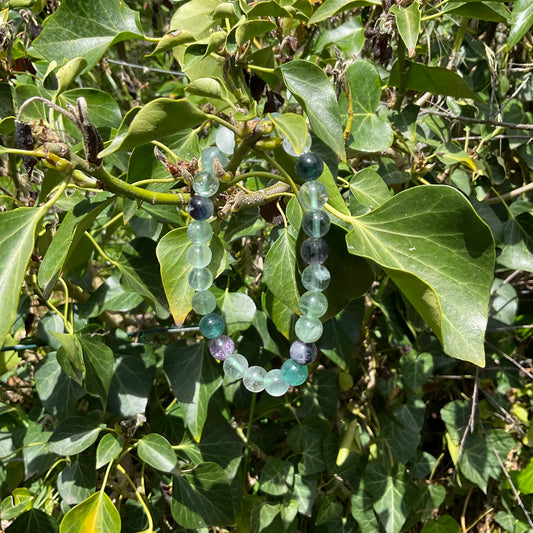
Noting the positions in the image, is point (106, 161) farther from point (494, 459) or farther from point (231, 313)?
point (494, 459)

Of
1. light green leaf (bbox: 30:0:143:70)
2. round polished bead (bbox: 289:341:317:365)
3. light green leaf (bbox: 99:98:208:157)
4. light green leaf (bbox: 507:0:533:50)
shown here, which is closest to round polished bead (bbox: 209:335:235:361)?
round polished bead (bbox: 289:341:317:365)

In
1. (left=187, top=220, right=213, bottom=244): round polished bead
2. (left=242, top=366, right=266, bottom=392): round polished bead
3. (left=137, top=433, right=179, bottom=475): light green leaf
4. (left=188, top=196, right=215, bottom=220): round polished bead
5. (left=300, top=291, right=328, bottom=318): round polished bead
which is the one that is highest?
(left=188, top=196, right=215, bottom=220): round polished bead

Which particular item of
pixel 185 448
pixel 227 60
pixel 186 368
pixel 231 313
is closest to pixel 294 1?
pixel 227 60

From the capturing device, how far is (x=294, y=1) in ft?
2.82

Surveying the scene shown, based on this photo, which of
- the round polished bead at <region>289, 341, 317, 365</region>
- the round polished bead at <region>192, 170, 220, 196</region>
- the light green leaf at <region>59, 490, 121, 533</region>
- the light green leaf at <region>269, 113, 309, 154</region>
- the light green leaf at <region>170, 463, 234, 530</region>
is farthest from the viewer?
the light green leaf at <region>170, 463, 234, 530</region>

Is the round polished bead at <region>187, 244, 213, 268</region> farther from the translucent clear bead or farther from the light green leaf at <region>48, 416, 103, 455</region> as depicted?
the light green leaf at <region>48, 416, 103, 455</region>

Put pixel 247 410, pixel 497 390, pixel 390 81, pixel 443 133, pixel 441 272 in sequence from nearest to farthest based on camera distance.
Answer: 1. pixel 441 272
2. pixel 390 81
3. pixel 443 133
4. pixel 247 410
5. pixel 497 390

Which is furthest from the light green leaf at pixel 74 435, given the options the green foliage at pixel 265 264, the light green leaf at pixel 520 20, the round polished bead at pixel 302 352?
the light green leaf at pixel 520 20

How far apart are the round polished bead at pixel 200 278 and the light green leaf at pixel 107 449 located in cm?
34

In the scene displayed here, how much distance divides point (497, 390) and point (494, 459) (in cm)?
22

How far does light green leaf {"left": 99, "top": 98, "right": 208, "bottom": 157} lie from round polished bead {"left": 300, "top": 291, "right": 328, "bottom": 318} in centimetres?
24

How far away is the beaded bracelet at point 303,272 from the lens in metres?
0.59

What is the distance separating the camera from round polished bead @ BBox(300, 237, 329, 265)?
61cm

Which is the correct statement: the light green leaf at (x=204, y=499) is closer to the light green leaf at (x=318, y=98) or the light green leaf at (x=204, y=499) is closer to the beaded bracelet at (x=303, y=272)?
the beaded bracelet at (x=303, y=272)
